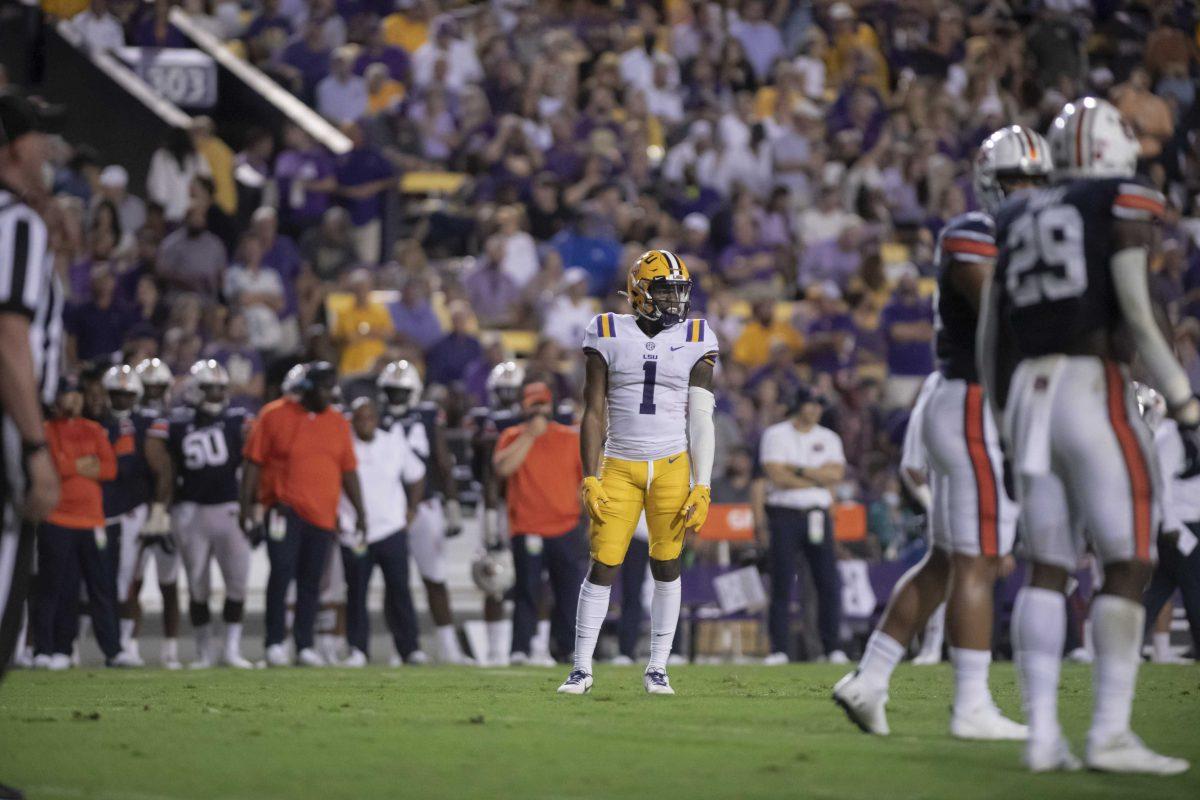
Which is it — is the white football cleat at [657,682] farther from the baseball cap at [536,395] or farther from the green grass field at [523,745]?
the baseball cap at [536,395]

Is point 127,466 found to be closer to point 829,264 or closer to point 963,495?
point 829,264

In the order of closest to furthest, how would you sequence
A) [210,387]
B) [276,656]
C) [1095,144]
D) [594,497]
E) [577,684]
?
[1095,144] < [577,684] < [594,497] < [276,656] < [210,387]

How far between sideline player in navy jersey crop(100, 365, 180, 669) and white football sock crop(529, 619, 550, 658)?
9.67 feet

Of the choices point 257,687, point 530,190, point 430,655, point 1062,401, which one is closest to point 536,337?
point 530,190

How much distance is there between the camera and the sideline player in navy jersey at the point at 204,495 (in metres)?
15.8

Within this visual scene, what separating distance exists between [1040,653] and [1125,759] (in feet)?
1.40

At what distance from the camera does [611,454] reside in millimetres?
10281

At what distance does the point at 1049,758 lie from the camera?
620cm

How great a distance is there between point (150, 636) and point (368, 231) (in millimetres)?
5570

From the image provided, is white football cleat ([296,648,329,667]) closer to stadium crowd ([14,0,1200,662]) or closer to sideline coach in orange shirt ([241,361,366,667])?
sideline coach in orange shirt ([241,361,366,667])

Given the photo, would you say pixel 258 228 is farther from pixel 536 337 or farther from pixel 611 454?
pixel 611 454

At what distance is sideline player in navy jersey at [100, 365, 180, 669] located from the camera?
15852mm

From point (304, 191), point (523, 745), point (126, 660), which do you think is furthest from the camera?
point (304, 191)

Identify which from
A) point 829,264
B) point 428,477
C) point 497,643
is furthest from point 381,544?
point 829,264
